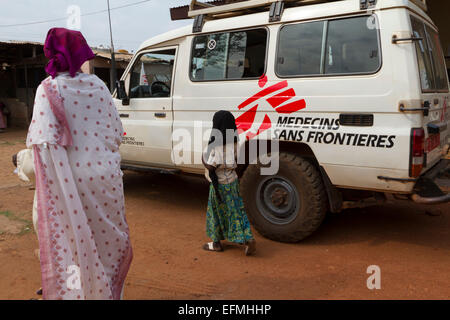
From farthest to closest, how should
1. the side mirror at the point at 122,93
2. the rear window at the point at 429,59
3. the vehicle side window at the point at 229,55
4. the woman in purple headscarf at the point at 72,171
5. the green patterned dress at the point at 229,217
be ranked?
the side mirror at the point at 122,93
the vehicle side window at the point at 229,55
the green patterned dress at the point at 229,217
the rear window at the point at 429,59
the woman in purple headscarf at the point at 72,171

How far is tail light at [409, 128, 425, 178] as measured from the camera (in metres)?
3.12

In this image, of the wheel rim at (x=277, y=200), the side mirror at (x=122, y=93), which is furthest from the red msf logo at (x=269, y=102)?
the side mirror at (x=122, y=93)

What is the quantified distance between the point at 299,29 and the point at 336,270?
7.75 feet

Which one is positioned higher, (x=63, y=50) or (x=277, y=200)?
(x=63, y=50)

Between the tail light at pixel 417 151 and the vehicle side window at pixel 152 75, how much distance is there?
2.95 meters

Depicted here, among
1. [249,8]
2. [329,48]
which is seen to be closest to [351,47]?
[329,48]

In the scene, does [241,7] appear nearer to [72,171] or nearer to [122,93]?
[122,93]

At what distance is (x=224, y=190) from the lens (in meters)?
3.66

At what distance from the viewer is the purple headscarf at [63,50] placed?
216cm

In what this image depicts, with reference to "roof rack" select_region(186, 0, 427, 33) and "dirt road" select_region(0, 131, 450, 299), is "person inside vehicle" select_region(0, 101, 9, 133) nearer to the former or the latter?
"dirt road" select_region(0, 131, 450, 299)

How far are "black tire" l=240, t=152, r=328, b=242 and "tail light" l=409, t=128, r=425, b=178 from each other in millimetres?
888

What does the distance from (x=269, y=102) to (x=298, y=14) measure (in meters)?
0.92

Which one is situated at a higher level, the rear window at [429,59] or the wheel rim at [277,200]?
the rear window at [429,59]

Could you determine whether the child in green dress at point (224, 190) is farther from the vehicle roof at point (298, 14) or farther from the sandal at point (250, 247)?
the vehicle roof at point (298, 14)
